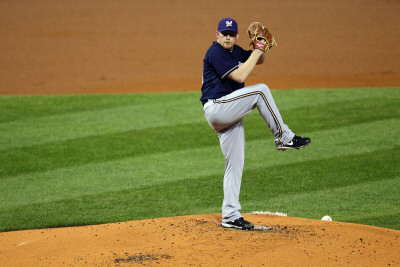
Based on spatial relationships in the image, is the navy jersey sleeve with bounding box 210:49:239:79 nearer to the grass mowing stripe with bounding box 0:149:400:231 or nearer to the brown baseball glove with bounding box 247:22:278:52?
the brown baseball glove with bounding box 247:22:278:52

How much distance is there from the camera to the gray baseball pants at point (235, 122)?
512 centimetres

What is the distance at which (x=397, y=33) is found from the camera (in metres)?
15.2

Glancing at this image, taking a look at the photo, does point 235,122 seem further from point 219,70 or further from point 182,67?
point 182,67

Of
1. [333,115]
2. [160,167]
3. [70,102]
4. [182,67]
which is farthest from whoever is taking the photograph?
[182,67]

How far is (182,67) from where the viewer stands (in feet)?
45.5

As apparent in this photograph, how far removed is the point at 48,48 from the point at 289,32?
6.10 meters

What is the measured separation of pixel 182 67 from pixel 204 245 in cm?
922

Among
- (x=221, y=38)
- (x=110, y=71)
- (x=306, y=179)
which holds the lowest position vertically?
(x=306, y=179)

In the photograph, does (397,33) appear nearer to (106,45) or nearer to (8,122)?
(106,45)

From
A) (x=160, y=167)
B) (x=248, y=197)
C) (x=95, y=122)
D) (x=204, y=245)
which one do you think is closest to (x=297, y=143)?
(x=204, y=245)

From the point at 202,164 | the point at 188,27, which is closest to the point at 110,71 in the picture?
the point at 188,27

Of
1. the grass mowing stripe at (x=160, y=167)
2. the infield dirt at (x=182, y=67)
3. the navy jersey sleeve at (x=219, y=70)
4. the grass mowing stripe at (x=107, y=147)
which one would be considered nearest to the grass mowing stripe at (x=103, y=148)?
the grass mowing stripe at (x=107, y=147)

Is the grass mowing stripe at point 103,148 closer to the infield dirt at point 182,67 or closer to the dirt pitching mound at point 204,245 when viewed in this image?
the infield dirt at point 182,67

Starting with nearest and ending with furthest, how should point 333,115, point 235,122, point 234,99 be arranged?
point 234,99 → point 235,122 → point 333,115
